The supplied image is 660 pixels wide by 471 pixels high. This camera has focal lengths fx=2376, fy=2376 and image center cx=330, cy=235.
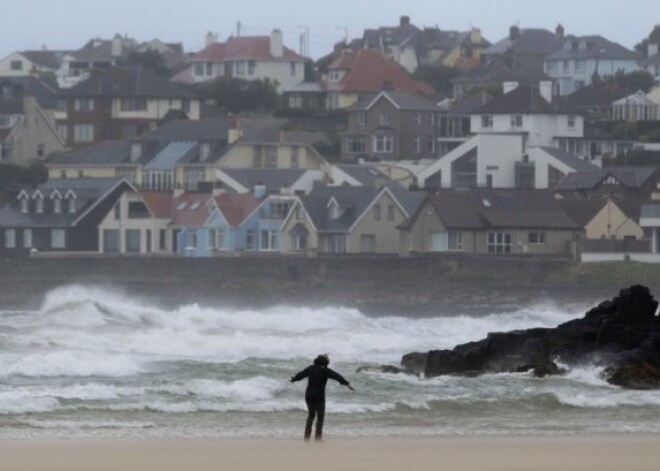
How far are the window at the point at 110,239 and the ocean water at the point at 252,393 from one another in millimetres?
28178

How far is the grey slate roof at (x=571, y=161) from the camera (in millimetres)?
69688

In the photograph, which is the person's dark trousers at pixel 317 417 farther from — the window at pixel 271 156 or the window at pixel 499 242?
the window at pixel 271 156

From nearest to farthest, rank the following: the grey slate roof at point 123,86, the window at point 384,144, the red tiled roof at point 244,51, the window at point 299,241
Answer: the window at point 299,241, the window at point 384,144, the grey slate roof at point 123,86, the red tiled roof at point 244,51

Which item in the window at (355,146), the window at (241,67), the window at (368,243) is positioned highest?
the window at (241,67)

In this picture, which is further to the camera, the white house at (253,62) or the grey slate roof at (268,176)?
the white house at (253,62)

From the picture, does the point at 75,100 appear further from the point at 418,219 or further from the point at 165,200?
the point at 418,219

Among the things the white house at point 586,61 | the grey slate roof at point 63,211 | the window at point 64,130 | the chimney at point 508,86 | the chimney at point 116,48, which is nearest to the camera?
the grey slate roof at point 63,211

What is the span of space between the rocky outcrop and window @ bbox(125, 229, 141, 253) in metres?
37.8

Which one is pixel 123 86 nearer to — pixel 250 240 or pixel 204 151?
pixel 204 151

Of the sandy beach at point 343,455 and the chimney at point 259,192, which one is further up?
the chimney at point 259,192

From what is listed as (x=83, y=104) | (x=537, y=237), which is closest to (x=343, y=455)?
(x=537, y=237)

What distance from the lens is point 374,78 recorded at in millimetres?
89312


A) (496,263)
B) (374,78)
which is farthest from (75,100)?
(496,263)

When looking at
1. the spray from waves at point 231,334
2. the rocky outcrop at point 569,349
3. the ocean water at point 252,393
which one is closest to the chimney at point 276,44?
the spray from waves at point 231,334
